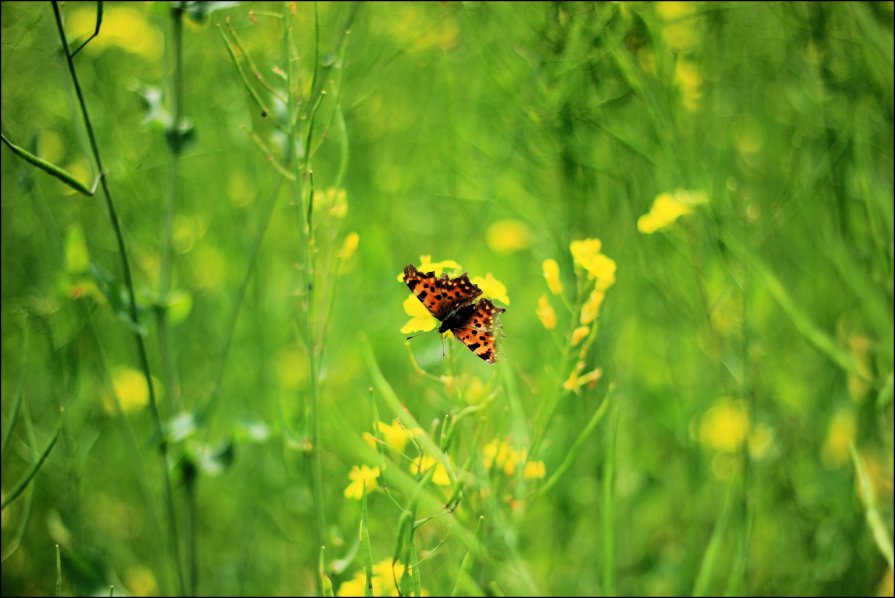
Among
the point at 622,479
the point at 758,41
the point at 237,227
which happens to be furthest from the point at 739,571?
the point at 758,41

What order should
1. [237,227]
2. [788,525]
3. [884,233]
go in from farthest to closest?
[237,227]
[788,525]
[884,233]

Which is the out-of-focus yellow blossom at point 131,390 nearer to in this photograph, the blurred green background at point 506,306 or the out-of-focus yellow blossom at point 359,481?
the blurred green background at point 506,306

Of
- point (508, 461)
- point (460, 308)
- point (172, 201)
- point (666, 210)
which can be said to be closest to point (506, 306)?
point (666, 210)

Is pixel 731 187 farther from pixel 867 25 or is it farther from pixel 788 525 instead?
pixel 788 525

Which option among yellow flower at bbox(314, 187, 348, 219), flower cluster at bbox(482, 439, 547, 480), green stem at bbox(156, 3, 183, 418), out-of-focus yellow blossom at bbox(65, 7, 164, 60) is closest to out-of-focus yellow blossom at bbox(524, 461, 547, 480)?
flower cluster at bbox(482, 439, 547, 480)

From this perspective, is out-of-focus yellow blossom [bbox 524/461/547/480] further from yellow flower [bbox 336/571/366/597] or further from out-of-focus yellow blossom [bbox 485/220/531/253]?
out-of-focus yellow blossom [bbox 485/220/531/253]

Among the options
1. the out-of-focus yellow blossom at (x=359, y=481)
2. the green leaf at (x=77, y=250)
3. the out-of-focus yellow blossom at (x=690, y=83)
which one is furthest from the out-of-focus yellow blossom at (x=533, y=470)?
the out-of-focus yellow blossom at (x=690, y=83)

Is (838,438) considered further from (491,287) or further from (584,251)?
(491,287)

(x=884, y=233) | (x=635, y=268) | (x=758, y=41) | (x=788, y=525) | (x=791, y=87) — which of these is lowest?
(x=788, y=525)

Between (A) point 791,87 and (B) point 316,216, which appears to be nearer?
(B) point 316,216
